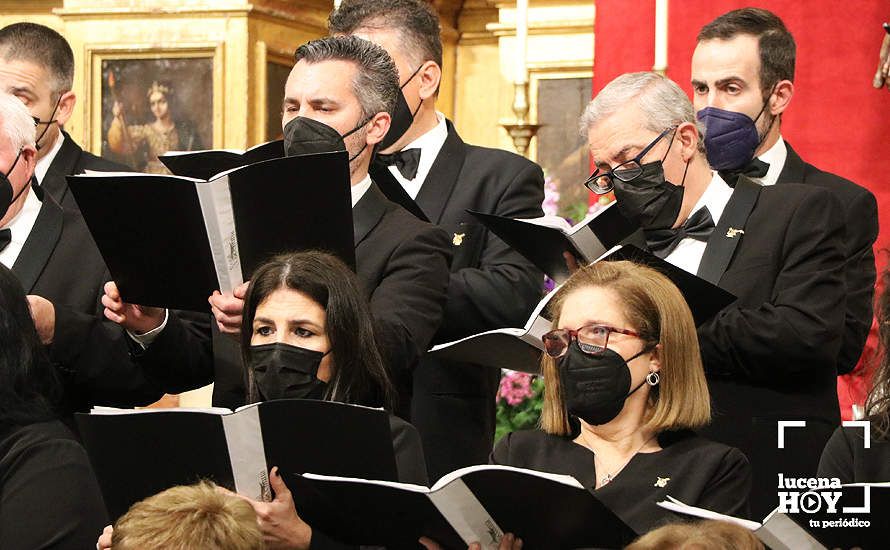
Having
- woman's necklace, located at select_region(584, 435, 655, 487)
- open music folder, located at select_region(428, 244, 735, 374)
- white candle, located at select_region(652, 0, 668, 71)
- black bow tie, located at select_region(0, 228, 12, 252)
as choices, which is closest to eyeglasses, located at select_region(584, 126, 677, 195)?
open music folder, located at select_region(428, 244, 735, 374)

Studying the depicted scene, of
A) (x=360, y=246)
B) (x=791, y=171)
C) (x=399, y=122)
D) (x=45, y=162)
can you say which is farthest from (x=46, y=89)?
(x=791, y=171)

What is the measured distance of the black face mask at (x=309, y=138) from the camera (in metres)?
3.83

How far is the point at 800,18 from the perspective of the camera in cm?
618

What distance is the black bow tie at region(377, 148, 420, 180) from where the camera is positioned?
176 inches

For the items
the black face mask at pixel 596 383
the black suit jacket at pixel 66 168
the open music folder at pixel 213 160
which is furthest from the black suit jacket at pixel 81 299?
the black face mask at pixel 596 383

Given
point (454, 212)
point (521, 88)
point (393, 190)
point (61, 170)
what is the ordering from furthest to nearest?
1. point (521, 88)
2. point (61, 170)
3. point (454, 212)
4. point (393, 190)

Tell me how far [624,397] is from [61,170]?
2.28 meters

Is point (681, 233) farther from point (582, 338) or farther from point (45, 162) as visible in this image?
point (45, 162)

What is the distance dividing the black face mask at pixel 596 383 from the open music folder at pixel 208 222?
628 mm

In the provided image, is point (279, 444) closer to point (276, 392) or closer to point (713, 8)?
point (276, 392)

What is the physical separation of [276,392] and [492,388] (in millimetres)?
1235

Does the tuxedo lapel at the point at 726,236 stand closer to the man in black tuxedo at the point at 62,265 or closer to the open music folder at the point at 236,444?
the open music folder at the point at 236,444

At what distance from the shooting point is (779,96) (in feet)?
14.9

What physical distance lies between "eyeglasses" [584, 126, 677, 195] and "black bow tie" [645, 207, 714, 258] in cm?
17
